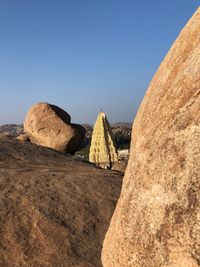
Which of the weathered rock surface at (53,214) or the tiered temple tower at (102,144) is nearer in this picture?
the weathered rock surface at (53,214)

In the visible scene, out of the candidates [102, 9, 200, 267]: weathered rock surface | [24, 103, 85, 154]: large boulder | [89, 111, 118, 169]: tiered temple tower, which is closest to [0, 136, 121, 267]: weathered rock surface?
[102, 9, 200, 267]: weathered rock surface

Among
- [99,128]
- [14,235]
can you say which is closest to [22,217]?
[14,235]

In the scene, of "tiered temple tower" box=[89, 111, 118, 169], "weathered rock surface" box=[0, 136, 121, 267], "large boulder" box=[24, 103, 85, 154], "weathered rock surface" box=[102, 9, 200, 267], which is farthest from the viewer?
"tiered temple tower" box=[89, 111, 118, 169]

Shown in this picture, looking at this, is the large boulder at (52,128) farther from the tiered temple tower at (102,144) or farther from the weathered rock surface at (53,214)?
the tiered temple tower at (102,144)

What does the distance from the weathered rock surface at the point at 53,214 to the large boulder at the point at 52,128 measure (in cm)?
1166

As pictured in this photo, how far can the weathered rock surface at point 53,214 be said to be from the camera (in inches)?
318

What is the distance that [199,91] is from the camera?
5316 mm

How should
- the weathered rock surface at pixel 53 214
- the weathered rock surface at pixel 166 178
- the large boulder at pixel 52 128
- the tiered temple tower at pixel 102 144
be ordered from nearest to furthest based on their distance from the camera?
the weathered rock surface at pixel 166 178
the weathered rock surface at pixel 53 214
the large boulder at pixel 52 128
the tiered temple tower at pixel 102 144

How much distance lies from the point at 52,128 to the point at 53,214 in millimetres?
14883

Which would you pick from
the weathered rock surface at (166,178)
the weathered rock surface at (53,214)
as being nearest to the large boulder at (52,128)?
the weathered rock surface at (53,214)

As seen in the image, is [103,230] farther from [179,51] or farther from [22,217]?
[179,51]

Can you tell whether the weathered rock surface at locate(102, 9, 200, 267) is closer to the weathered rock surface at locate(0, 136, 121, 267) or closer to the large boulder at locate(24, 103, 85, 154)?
the weathered rock surface at locate(0, 136, 121, 267)

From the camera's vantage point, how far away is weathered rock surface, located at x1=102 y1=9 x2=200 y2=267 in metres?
4.92

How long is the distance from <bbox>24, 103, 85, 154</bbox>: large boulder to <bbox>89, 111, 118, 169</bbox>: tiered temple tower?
31.9 m
